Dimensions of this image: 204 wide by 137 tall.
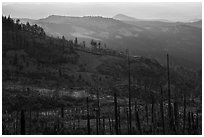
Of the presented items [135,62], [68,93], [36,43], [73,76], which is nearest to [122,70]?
[135,62]

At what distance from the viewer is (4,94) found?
209 ft

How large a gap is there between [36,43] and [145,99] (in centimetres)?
6223

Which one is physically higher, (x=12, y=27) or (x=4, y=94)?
(x=12, y=27)

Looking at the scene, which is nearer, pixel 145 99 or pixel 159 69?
pixel 145 99

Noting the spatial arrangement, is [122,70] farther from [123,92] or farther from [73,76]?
[123,92]

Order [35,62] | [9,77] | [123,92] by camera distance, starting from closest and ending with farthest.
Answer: [123,92] → [9,77] → [35,62]

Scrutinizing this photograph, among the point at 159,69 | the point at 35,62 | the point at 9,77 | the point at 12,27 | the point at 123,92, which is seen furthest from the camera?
the point at 12,27

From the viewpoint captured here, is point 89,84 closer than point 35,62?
Yes

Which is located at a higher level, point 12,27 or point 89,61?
point 12,27

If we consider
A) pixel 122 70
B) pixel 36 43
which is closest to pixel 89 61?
pixel 122 70

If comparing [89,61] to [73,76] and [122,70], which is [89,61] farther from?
[73,76]

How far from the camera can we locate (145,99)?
6756cm

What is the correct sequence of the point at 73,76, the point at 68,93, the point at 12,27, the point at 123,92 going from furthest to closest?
the point at 12,27 < the point at 73,76 < the point at 123,92 < the point at 68,93

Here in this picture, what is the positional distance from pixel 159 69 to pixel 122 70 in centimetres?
1666
